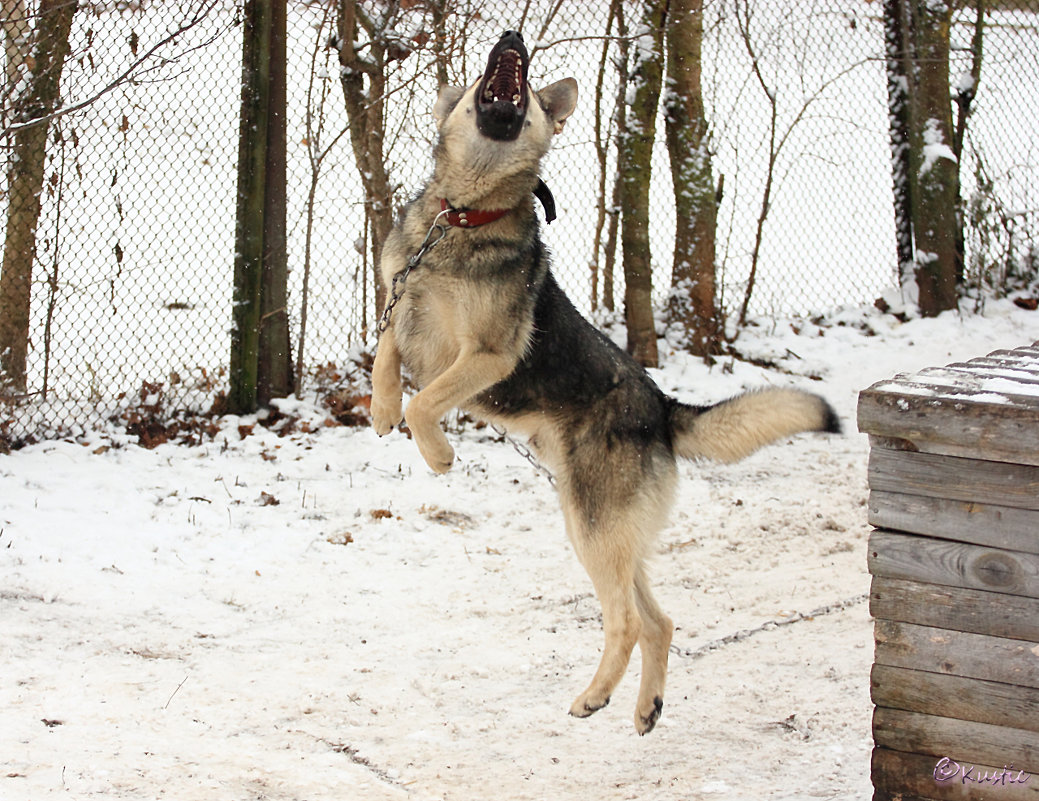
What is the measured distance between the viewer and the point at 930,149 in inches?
334

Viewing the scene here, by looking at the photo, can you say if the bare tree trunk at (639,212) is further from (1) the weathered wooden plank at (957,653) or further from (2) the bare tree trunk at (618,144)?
(1) the weathered wooden plank at (957,653)

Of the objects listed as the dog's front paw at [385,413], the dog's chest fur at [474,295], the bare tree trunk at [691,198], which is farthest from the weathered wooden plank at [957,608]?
the bare tree trunk at [691,198]

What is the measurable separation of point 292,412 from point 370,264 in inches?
54.5

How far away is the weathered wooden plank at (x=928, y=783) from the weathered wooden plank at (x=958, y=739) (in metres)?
0.02

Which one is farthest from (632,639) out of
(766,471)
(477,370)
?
(766,471)

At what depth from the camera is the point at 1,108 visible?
4.50m

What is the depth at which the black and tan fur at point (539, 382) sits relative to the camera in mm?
3322

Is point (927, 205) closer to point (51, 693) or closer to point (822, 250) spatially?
point (822, 250)

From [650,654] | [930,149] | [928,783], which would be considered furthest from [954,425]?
[930,149]

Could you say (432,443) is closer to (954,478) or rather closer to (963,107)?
(954,478)

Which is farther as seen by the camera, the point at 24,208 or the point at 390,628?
the point at 24,208

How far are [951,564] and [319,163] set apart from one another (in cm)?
517

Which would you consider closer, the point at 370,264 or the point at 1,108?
the point at 1,108

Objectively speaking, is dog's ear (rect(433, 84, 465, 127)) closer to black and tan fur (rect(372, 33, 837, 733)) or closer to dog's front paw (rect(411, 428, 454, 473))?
black and tan fur (rect(372, 33, 837, 733))
